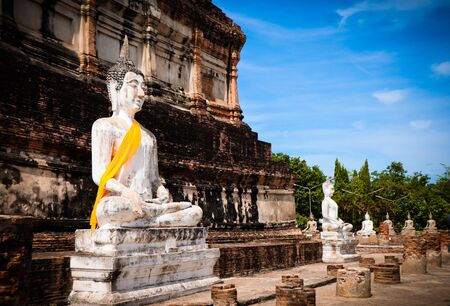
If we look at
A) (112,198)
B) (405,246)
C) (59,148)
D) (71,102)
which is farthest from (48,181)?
(405,246)

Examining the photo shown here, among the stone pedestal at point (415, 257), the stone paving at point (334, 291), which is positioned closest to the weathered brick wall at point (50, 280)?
the stone paving at point (334, 291)

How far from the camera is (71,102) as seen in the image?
950cm

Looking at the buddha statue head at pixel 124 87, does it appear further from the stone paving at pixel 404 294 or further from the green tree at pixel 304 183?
the green tree at pixel 304 183

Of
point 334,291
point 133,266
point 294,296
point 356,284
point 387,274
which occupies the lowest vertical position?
point 334,291

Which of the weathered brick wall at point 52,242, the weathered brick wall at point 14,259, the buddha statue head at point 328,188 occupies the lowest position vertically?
the weathered brick wall at point 52,242

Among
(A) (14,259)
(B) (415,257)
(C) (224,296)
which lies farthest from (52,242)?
(B) (415,257)

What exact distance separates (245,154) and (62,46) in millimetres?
6706

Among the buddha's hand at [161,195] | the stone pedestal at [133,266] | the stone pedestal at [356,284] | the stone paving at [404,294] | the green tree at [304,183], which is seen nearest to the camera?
the stone pedestal at [133,266]

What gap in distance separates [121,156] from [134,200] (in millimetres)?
780

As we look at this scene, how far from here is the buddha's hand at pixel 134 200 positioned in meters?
6.38

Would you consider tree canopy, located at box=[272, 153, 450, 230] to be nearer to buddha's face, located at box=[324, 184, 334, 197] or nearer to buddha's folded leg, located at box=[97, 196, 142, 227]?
buddha's face, located at box=[324, 184, 334, 197]

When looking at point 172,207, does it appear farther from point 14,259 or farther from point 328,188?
point 328,188

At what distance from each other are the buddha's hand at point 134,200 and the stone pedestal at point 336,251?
918 centimetres

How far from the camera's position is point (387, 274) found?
9.42 m
